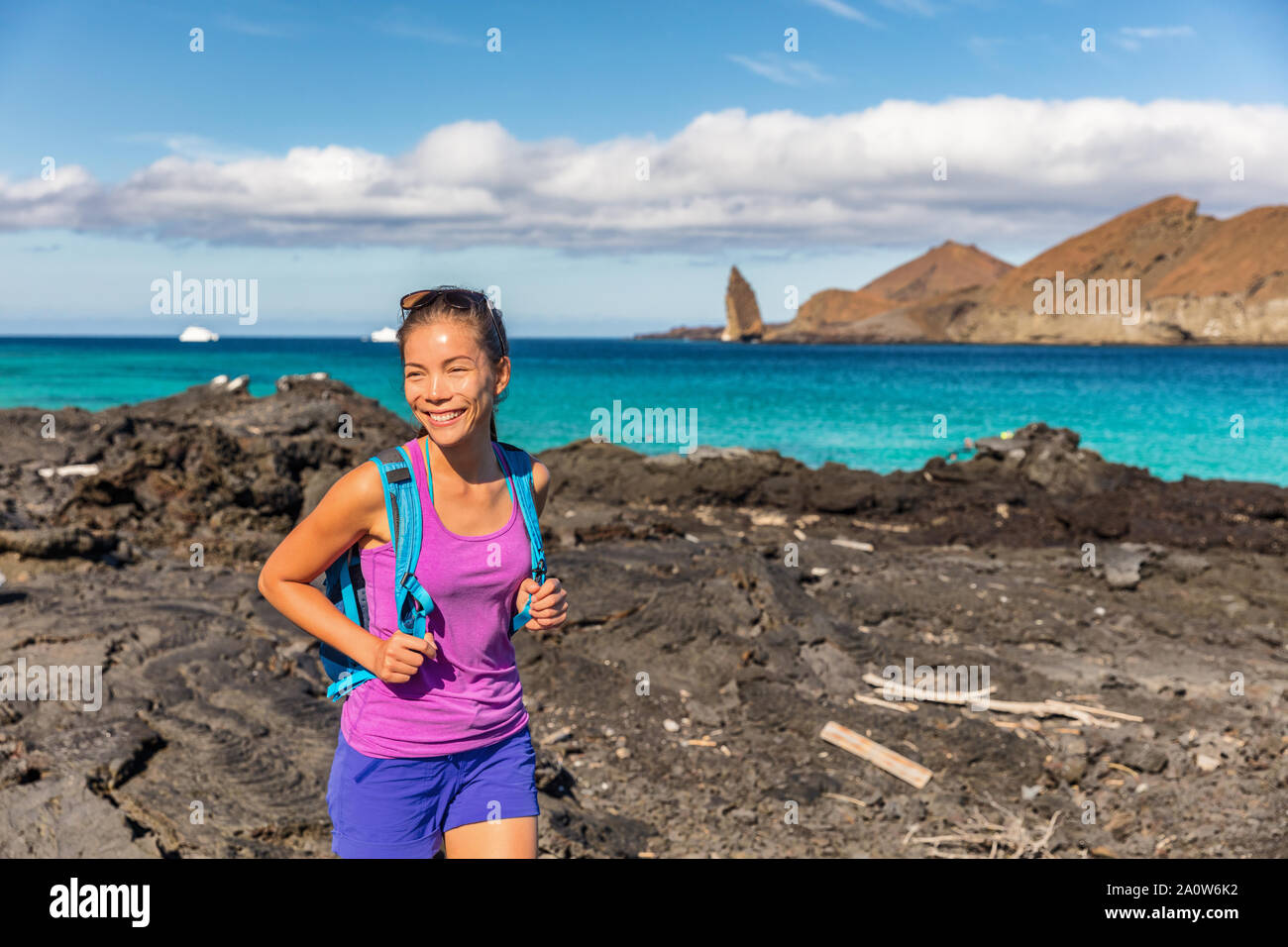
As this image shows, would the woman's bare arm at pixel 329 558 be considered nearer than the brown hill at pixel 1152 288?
Yes

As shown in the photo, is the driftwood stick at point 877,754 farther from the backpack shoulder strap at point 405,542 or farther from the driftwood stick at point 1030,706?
the backpack shoulder strap at point 405,542

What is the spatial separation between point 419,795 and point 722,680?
5.57 m

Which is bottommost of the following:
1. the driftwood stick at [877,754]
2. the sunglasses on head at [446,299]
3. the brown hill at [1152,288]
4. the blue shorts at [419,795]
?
the driftwood stick at [877,754]

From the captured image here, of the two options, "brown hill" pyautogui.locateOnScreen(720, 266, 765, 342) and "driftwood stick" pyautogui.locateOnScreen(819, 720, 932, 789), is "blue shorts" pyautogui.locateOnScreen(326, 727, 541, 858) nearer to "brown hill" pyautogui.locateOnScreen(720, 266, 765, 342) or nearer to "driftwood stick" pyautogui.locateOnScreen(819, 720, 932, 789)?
"driftwood stick" pyautogui.locateOnScreen(819, 720, 932, 789)

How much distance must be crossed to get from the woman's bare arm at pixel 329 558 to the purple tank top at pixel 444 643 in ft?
0.33

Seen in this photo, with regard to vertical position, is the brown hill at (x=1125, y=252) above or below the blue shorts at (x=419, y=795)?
above

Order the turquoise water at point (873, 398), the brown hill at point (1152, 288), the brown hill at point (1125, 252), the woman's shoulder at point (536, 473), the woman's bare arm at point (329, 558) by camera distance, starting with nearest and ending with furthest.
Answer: the woman's bare arm at point (329, 558) → the woman's shoulder at point (536, 473) → the turquoise water at point (873, 398) → the brown hill at point (1152, 288) → the brown hill at point (1125, 252)

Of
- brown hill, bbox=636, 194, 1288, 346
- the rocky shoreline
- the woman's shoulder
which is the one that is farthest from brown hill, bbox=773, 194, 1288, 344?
the woman's shoulder

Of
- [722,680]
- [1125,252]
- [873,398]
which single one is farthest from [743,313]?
[722,680]

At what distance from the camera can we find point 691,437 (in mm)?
34344

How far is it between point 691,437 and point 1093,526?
70.1ft

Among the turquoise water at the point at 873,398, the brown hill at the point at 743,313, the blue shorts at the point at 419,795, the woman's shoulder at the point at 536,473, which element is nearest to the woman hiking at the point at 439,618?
the blue shorts at the point at 419,795

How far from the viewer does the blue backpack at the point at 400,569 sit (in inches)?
92.4
